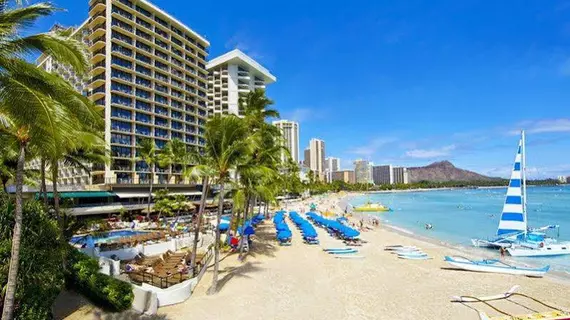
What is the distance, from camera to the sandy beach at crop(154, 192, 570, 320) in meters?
13.7

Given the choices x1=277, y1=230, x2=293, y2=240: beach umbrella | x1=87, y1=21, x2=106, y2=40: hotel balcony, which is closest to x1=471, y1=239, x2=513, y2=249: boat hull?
x1=277, y1=230, x2=293, y2=240: beach umbrella

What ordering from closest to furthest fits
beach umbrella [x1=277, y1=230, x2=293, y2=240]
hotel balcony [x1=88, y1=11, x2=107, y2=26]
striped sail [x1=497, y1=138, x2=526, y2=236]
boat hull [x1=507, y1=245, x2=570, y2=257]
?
1. boat hull [x1=507, y1=245, x2=570, y2=257]
2. beach umbrella [x1=277, y1=230, x2=293, y2=240]
3. striped sail [x1=497, y1=138, x2=526, y2=236]
4. hotel balcony [x1=88, y1=11, x2=107, y2=26]

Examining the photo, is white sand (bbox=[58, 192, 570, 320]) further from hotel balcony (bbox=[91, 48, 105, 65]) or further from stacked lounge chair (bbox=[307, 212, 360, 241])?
hotel balcony (bbox=[91, 48, 105, 65])

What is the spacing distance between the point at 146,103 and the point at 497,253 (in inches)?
1942

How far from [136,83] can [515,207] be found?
165ft

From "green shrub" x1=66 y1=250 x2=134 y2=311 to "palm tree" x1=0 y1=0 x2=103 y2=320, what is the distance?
476 cm

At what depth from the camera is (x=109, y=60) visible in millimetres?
48562

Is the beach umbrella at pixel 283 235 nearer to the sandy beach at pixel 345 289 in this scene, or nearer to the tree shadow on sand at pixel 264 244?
the tree shadow on sand at pixel 264 244

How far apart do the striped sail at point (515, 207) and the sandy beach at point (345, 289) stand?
10.1 m

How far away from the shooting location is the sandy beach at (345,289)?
45.0ft

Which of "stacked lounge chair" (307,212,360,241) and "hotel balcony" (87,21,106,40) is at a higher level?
"hotel balcony" (87,21,106,40)

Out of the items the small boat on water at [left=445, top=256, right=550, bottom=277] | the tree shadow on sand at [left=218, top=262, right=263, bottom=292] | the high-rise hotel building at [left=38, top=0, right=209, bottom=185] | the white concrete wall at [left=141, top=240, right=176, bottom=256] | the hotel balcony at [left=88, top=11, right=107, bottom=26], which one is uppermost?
the hotel balcony at [left=88, top=11, right=107, bottom=26]

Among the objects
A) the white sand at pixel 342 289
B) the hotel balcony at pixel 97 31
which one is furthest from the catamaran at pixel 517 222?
the hotel balcony at pixel 97 31

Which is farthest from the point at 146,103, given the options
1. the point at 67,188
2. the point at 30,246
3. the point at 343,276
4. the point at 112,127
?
the point at 30,246
